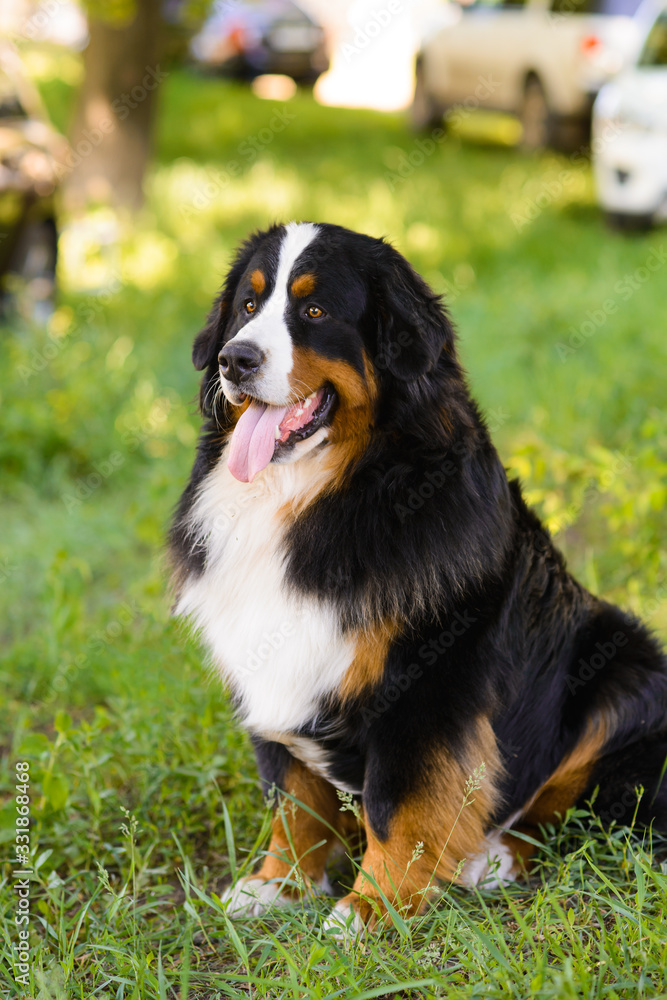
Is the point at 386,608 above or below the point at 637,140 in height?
below

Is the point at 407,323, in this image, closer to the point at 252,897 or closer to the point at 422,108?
the point at 252,897

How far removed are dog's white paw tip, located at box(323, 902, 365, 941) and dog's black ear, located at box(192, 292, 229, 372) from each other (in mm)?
1610

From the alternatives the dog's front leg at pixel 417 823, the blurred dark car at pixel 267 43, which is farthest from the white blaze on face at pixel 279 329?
the blurred dark car at pixel 267 43

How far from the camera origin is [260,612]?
255 centimetres

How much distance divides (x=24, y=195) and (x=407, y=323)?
5.37m

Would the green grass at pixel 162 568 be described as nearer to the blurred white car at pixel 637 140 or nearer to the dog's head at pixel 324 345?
the blurred white car at pixel 637 140

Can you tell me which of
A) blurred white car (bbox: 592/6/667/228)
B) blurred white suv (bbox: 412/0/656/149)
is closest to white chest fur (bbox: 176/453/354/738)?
blurred white car (bbox: 592/6/667/228)

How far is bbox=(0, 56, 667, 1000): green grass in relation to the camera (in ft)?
7.46

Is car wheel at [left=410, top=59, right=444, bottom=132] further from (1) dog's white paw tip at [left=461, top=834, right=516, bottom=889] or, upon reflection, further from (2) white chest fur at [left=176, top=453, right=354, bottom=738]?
(1) dog's white paw tip at [left=461, top=834, right=516, bottom=889]

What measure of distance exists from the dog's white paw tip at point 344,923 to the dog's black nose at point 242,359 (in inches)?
55.2

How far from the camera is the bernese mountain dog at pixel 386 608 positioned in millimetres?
2430

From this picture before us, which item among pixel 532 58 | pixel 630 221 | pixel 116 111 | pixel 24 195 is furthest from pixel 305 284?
pixel 532 58

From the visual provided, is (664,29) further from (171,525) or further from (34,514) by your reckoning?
(171,525)

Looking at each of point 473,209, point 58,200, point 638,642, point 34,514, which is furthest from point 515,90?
point 638,642
